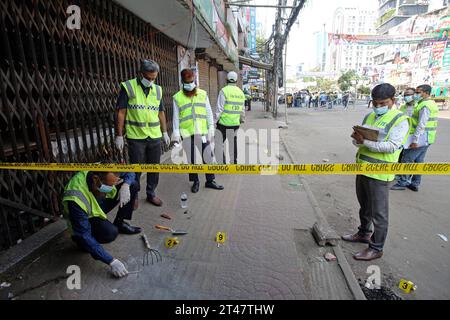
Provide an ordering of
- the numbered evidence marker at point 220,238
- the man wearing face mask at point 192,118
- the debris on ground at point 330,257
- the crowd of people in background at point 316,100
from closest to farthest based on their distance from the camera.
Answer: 1. the debris on ground at point 330,257
2. the numbered evidence marker at point 220,238
3. the man wearing face mask at point 192,118
4. the crowd of people in background at point 316,100

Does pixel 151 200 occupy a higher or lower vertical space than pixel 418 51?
lower

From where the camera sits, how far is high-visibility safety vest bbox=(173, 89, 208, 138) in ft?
13.6

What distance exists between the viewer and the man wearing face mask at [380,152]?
8.20ft

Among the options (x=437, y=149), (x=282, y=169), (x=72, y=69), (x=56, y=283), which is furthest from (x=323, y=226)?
(x=437, y=149)

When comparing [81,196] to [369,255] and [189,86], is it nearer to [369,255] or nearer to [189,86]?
[189,86]

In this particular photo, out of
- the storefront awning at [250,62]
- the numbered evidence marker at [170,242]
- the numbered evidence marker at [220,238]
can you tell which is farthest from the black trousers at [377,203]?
the storefront awning at [250,62]

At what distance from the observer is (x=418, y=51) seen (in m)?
33.6

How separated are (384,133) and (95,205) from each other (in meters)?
2.66

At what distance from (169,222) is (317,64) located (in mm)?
118645

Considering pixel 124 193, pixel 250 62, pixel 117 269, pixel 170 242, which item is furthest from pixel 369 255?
pixel 250 62

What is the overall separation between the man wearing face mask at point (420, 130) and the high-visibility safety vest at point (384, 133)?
2.60 metres

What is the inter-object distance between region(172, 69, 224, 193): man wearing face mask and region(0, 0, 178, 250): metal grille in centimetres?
111

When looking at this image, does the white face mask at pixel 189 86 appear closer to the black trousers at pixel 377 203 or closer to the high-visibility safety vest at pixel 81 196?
the high-visibility safety vest at pixel 81 196

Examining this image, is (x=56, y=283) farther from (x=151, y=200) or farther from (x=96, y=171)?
(x=151, y=200)
